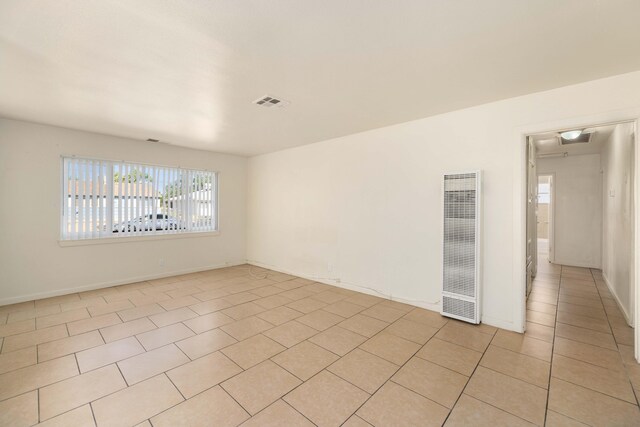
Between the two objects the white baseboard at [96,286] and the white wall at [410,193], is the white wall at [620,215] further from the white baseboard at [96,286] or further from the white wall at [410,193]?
the white baseboard at [96,286]

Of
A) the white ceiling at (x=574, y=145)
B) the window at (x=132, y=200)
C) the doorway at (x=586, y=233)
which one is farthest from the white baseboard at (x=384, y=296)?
the white ceiling at (x=574, y=145)

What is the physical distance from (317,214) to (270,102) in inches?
90.5

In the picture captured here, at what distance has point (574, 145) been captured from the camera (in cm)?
517

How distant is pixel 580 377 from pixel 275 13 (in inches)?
132

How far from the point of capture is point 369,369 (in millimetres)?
2246

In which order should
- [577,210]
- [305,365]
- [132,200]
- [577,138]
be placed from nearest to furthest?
[305,365]
[577,138]
[132,200]
[577,210]

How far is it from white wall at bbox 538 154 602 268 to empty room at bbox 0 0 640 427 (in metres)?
0.54

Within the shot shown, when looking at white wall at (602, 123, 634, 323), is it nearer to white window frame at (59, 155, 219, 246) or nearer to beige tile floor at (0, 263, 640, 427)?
beige tile floor at (0, 263, 640, 427)

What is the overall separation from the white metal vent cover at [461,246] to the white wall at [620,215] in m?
1.50

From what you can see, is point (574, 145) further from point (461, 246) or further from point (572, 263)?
point (461, 246)

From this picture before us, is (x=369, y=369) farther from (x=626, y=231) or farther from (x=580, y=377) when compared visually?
(x=626, y=231)

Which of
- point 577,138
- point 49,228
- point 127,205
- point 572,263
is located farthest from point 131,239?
point 572,263

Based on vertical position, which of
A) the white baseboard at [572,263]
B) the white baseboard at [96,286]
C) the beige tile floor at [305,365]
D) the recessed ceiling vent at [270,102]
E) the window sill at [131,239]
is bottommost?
the beige tile floor at [305,365]

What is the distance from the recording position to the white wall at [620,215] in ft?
10.4
